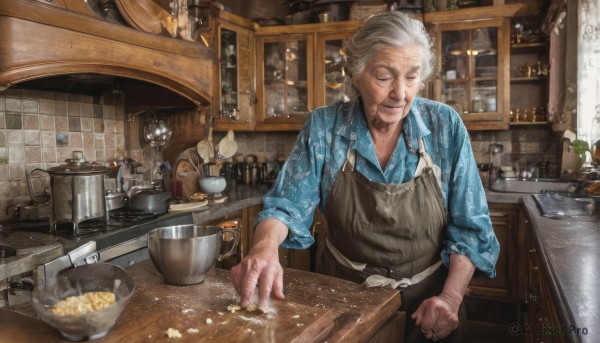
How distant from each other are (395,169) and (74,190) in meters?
1.43

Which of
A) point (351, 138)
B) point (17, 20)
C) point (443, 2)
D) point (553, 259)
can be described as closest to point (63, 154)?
point (17, 20)

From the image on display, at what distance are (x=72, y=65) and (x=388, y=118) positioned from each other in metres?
1.49

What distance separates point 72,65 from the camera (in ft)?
7.08

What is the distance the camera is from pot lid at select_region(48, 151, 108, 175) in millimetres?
2115

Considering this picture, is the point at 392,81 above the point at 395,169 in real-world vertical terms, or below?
above

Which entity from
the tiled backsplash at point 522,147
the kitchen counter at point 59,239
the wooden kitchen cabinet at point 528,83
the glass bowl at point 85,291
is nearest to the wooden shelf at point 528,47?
the wooden kitchen cabinet at point 528,83

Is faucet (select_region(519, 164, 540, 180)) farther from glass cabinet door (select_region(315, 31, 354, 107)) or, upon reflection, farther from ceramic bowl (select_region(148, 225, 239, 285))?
ceramic bowl (select_region(148, 225, 239, 285))

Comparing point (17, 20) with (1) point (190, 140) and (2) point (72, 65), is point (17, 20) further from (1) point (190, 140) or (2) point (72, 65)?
(1) point (190, 140)

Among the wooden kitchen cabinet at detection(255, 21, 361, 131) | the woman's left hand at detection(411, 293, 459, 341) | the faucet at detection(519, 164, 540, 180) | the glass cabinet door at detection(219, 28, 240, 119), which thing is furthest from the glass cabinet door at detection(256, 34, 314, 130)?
the woman's left hand at detection(411, 293, 459, 341)

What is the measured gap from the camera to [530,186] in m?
3.71

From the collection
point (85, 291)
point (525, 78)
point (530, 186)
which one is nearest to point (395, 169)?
point (85, 291)

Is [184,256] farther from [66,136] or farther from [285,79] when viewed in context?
[285,79]

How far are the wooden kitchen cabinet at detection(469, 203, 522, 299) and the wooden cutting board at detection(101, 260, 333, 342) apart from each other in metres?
2.81

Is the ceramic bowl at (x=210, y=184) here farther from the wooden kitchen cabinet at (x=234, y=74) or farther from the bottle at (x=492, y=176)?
the bottle at (x=492, y=176)
